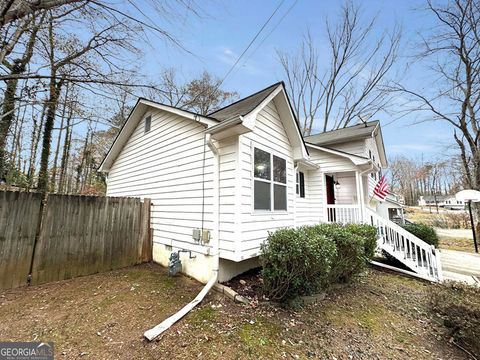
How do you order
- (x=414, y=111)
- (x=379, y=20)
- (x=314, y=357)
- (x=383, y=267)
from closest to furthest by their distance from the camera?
(x=314, y=357) < (x=383, y=267) < (x=414, y=111) < (x=379, y=20)

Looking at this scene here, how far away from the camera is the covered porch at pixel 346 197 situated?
27.4 ft

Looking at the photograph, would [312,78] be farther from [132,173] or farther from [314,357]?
[314,357]

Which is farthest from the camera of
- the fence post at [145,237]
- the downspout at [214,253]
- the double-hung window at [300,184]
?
the double-hung window at [300,184]

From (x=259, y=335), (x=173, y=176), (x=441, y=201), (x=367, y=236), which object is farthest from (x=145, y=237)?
(x=441, y=201)

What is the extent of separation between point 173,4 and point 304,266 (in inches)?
190

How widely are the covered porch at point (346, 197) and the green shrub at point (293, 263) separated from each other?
4.81 meters

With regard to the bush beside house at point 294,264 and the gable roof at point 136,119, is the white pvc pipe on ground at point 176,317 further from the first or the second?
the gable roof at point 136,119

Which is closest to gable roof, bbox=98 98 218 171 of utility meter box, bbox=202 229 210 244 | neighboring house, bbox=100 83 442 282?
neighboring house, bbox=100 83 442 282

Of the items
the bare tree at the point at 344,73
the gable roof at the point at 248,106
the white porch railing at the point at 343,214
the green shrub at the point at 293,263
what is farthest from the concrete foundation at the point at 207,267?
the bare tree at the point at 344,73

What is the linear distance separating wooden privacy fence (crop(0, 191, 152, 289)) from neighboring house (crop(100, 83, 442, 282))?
28.3 inches

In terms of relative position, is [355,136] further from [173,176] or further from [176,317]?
[176,317]

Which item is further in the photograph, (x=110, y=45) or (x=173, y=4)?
(x=110, y=45)

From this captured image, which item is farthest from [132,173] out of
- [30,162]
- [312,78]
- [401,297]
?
[312,78]

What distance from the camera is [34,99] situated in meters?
5.04
